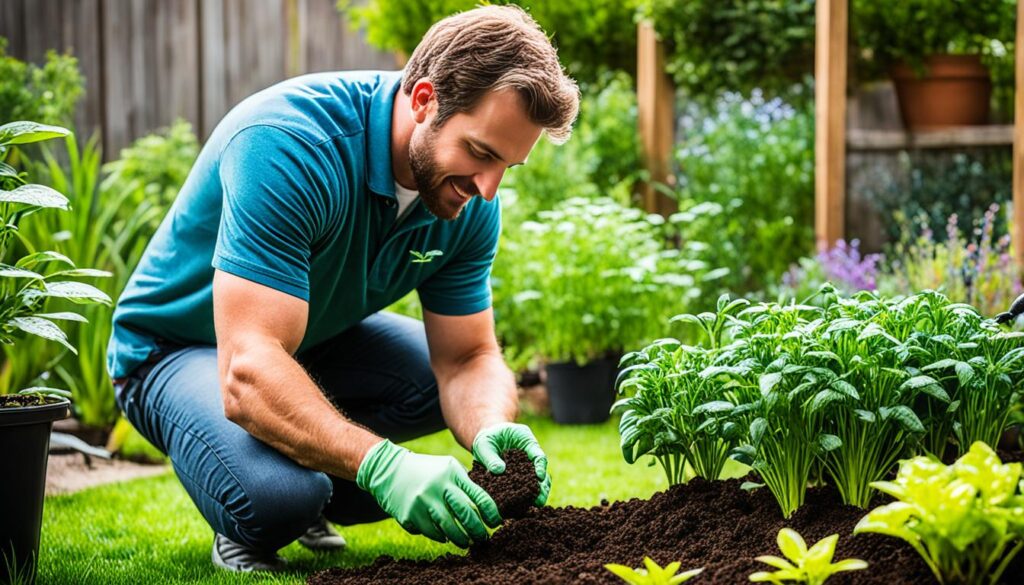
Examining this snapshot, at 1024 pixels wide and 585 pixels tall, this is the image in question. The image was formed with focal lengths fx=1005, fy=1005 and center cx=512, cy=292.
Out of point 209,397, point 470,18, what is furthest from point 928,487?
point 209,397

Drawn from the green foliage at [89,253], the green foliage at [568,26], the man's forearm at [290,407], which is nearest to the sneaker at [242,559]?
the man's forearm at [290,407]

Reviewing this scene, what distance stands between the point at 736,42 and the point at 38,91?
3270mm

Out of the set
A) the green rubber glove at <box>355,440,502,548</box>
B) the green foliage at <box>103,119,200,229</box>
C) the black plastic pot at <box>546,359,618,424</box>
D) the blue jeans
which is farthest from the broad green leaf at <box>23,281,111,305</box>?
the green foliage at <box>103,119,200,229</box>

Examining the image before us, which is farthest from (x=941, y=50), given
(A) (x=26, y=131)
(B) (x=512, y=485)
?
(A) (x=26, y=131)

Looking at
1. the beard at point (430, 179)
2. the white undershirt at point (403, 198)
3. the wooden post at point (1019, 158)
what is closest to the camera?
the beard at point (430, 179)

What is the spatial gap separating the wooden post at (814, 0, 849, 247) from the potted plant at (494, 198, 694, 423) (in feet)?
2.52

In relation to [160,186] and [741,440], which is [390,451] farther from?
[160,186]

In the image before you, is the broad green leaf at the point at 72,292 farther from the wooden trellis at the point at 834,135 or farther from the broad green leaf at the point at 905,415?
the wooden trellis at the point at 834,135

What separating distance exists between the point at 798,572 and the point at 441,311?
1.41 meters

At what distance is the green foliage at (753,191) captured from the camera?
16.2 ft

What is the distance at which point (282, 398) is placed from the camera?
199cm

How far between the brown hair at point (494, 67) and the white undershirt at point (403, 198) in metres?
0.27

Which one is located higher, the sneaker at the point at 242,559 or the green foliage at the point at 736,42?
the green foliage at the point at 736,42

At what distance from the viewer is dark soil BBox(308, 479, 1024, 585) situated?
5.21 feet
